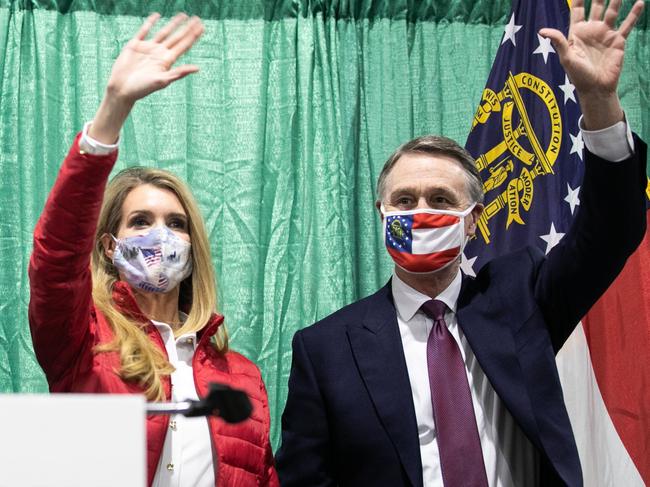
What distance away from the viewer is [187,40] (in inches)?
79.9

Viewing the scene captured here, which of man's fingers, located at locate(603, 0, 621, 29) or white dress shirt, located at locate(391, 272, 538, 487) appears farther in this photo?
white dress shirt, located at locate(391, 272, 538, 487)

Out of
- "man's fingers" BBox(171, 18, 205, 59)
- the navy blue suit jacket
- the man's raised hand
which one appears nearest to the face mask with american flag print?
the navy blue suit jacket

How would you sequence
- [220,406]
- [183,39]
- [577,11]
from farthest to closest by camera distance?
[577,11] → [183,39] → [220,406]

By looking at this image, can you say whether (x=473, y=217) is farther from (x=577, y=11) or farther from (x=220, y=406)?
(x=220, y=406)

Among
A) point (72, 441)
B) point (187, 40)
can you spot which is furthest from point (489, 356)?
point (72, 441)

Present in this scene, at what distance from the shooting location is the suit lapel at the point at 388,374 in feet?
7.15

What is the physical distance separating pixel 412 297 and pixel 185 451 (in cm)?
61

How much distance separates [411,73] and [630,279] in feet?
3.29

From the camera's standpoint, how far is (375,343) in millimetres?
2326

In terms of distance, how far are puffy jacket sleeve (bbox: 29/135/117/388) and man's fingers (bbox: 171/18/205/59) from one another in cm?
26

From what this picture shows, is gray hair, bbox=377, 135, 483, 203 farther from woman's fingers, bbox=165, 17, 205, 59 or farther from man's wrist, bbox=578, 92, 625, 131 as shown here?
woman's fingers, bbox=165, 17, 205, 59

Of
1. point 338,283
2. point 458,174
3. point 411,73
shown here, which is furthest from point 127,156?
point 458,174

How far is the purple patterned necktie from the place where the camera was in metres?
2.14

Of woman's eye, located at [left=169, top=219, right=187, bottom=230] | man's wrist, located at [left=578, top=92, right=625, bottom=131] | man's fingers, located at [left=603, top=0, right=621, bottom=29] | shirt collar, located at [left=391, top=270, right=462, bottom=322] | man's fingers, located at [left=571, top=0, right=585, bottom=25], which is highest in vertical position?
man's fingers, located at [left=571, top=0, right=585, bottom=25]
